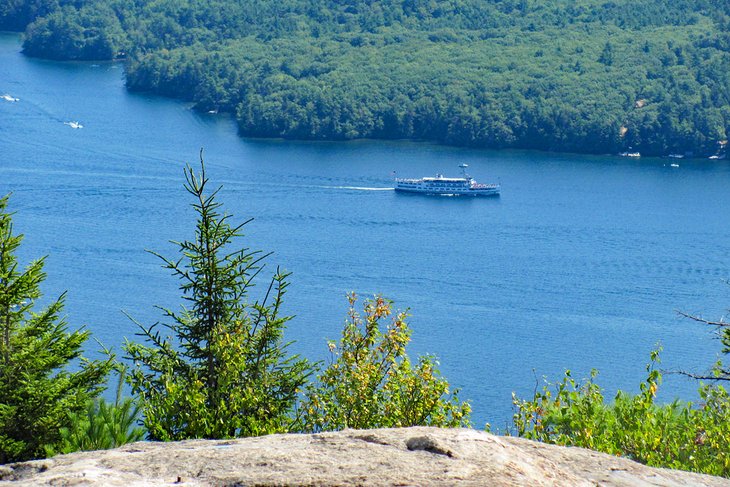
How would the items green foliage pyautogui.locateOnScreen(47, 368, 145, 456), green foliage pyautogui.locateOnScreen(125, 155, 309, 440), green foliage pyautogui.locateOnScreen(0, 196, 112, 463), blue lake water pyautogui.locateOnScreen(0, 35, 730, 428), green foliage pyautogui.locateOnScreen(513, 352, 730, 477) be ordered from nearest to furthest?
1. green foliage pyautogui.locateOnScreen(47, 368, 145, 456)
2. green foliage pyautogui.locateOnScreen(513, 352, 730, 477)
3. green foliage pyautogui.locateOnScreen(125, 155, 309, 440)
4. green foliage pyautogui.locateOnScreen(0, 196, 112, 463)
5. blue lake water pyautogui.locateOnScreen(0, 35, 730, 428)

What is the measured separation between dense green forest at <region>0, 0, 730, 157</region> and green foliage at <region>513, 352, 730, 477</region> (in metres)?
63.1

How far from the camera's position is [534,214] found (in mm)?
57094

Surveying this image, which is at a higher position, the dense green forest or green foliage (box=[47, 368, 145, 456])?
the dense green forest

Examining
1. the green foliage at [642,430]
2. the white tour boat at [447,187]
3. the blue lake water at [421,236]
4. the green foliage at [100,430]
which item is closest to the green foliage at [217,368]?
the green foliage at [100,430]

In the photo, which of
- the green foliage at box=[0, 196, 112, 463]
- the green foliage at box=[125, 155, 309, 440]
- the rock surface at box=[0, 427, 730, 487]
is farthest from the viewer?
the green foliage at box=[0, 196, 112, 463]

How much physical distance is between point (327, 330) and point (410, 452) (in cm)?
3160

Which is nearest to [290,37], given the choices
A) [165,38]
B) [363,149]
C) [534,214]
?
[165,38]

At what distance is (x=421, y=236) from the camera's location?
53.3 metres

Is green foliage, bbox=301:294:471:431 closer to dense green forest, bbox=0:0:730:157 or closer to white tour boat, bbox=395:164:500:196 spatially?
white tour boat, bbox=395:164:500:196

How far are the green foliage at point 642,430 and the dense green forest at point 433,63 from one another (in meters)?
63.1

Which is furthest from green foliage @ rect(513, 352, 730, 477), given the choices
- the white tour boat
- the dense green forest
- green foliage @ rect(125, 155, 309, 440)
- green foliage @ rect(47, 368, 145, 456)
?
the dense green forest

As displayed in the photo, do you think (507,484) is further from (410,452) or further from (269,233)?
(269,233)

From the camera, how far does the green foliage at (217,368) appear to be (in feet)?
34.3

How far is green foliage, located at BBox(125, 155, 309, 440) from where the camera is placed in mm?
10469
